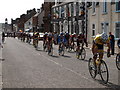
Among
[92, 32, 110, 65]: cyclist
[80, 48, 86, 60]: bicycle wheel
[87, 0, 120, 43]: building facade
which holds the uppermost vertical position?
[87, 0, 120, 43]: building facade

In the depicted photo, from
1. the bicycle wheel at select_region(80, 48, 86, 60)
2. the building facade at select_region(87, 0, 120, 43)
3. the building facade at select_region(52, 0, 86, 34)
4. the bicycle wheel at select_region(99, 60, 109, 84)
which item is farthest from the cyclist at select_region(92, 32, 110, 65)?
the building facade at select_region(52, 0, 86, 34)

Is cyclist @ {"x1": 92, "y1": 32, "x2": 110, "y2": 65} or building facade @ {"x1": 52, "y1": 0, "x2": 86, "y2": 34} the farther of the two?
building facade @ {"x1": 52, "y1": 0, "x2": 86, "y2": 34}

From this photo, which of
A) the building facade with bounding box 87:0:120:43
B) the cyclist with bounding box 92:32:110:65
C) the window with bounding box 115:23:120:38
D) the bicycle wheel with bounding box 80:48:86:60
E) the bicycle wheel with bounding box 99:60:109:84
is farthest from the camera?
the building facade with bounding box 87:0:120:43

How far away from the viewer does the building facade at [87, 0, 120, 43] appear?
98.4 ft

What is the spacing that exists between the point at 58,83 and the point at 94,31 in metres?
27.8

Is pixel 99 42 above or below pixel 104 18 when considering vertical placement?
below

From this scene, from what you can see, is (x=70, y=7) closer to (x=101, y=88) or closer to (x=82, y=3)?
(x=82, y=3)

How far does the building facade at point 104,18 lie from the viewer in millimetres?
30000

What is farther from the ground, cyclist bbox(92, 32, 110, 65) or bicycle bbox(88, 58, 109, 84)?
cyclist bbox(92, 32, 110, 65)

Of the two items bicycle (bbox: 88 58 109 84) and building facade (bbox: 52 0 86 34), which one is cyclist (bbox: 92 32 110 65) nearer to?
bicycle (bbox: 88 58 109 84)

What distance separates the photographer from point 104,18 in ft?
108

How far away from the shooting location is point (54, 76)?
11.0m

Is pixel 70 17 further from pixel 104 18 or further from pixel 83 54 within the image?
pixel 83 54

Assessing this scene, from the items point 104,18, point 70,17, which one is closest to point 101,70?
point 104,18
